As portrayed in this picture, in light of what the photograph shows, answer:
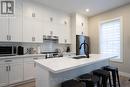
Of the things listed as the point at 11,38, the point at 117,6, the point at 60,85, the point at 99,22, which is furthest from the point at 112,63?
the point at 11,38

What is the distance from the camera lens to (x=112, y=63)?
4746mm

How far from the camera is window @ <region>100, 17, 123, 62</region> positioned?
4492 mm

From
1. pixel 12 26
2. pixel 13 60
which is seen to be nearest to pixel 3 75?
pixel 13 60

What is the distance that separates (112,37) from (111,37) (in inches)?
2.3

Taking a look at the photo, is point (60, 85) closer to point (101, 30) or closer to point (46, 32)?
point (46, 32)

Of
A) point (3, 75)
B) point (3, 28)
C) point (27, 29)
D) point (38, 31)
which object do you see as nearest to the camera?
point (3, 75)

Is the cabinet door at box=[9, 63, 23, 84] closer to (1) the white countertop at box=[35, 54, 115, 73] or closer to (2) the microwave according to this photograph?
(2) the microwave

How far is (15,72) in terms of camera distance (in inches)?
129

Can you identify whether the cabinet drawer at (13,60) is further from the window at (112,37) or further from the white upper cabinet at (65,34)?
the window at (112,37)

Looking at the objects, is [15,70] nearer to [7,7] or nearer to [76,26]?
[7,7]

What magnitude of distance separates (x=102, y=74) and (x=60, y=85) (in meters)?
1.03

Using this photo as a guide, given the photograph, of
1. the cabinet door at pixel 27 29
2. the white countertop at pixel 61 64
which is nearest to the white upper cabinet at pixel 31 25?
the cabinet door at pixel 27 29

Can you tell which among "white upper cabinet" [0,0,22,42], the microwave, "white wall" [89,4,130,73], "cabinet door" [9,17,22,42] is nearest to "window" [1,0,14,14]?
"white upper cabinet" [0,0,22,42]

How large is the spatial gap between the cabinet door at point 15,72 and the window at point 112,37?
377cm
